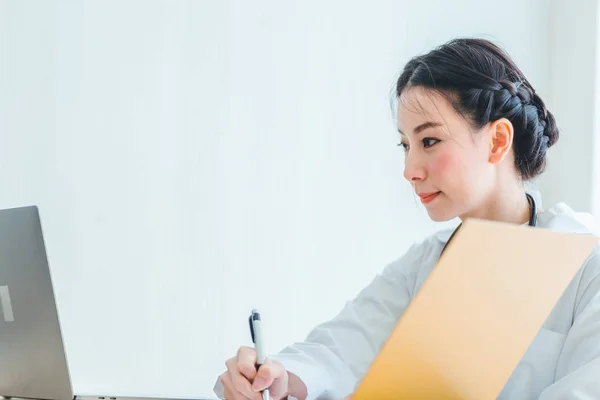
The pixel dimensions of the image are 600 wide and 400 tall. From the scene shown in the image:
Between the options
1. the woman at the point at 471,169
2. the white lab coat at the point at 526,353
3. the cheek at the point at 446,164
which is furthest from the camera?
the cheek at the point at 446,164

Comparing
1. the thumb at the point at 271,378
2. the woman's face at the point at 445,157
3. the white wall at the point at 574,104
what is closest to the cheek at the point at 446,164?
the woman's face at the point at 445,157

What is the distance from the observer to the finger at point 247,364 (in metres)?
1.09

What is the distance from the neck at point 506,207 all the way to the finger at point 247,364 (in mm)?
506

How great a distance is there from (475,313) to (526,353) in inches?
16.8

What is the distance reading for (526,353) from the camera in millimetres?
1209

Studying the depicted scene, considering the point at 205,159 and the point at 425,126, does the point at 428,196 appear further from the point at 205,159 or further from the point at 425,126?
the point at 205,159

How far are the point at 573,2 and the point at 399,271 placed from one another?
127cm

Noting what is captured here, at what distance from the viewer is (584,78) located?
2.28 meters

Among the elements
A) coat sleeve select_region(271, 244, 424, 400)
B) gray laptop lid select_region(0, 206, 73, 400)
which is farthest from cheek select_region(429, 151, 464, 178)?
gray laptop lid select_region(0, 206, 73, 400)

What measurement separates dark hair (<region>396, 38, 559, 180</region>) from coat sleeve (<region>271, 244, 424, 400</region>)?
327mm

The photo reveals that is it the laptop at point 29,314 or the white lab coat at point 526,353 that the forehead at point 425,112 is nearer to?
the white lab coat at point 526,353

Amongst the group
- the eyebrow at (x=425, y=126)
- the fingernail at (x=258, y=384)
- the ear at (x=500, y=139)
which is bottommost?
the fingernail at (x=258, y=384)

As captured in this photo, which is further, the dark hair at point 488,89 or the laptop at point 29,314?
the dark hair at point 488,89

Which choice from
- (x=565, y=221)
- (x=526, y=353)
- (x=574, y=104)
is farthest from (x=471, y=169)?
(x=574, y=104)
